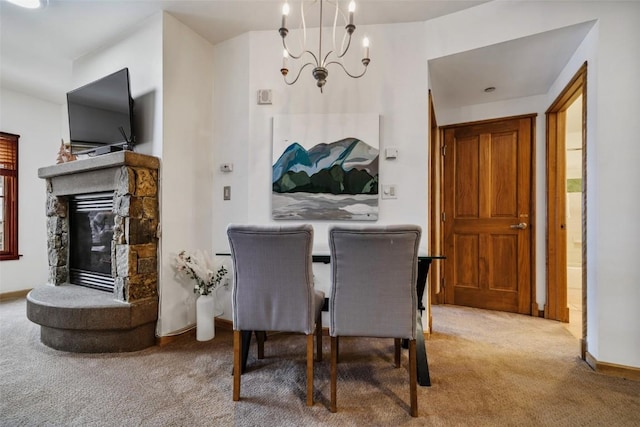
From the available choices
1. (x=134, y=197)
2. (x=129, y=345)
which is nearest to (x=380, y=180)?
Answer: (x=134, y=197)

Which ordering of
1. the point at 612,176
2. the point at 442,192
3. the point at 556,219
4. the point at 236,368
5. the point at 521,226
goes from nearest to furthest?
the point at 236,368 < the point at 612,176 < the point at 556,219 < the point at 521,226 < the point at 442,192

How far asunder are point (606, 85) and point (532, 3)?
2.61ft

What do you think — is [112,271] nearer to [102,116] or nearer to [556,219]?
[102,116]

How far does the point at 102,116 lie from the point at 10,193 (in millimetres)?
2346

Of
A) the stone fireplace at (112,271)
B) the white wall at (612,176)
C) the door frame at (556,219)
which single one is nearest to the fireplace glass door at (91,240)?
the stone fireplace at (112,271)

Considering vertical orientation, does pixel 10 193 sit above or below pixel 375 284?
above

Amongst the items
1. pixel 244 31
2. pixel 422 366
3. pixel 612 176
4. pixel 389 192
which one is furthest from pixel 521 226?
pixel 244 31

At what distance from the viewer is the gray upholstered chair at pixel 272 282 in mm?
1468

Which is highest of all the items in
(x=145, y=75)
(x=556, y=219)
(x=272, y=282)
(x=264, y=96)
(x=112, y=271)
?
(x=145, y=75)

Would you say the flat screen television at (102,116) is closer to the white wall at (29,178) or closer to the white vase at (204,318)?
the white vase at (204,318)

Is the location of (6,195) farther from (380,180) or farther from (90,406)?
(380,180)

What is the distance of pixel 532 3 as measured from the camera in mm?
2129

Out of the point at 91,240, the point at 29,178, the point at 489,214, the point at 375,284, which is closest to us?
the point at 375,284

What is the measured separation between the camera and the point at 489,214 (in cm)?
328
